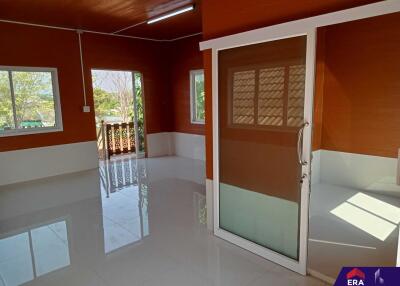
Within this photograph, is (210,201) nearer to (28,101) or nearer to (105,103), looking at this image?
(28,101)

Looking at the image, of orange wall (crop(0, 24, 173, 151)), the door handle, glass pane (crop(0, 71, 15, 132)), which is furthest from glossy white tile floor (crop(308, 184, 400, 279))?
glass pane (crop(0, 71, 15, 132))

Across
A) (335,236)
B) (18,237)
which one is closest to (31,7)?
(18,237)

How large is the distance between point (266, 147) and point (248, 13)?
1213mm

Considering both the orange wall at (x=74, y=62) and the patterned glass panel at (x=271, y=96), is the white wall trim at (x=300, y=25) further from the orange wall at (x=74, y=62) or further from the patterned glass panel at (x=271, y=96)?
the orange wall at (x=74, y=62)

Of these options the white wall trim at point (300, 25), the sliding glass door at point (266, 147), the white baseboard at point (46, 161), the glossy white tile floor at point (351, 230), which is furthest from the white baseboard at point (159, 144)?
the white wall trim at point (300, 25)

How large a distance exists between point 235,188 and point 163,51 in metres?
5.27

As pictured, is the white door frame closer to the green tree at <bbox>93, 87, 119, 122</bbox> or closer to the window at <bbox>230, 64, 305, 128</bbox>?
the window at <bbox>230, 64, 305, 128</bbox>

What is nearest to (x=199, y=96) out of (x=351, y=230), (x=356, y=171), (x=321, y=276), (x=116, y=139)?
(x=116, y=139)

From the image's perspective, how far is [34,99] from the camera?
544 cm

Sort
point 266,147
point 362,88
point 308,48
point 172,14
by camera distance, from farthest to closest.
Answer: point 172,14, point 362,88, point 266,147, point 308,48

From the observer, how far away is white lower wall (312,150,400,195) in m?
4.05

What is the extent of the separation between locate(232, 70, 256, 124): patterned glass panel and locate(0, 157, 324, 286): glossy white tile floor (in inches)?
51.2

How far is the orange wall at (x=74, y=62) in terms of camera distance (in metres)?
5.09

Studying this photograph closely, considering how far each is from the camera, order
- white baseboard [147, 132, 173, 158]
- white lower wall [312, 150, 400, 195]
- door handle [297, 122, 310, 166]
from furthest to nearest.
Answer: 1. white baseboard [147, 132, 173, 158]
2. white lower wall [312, 150, 400, 195]
3. door handle [297, 122, 310, 166]
